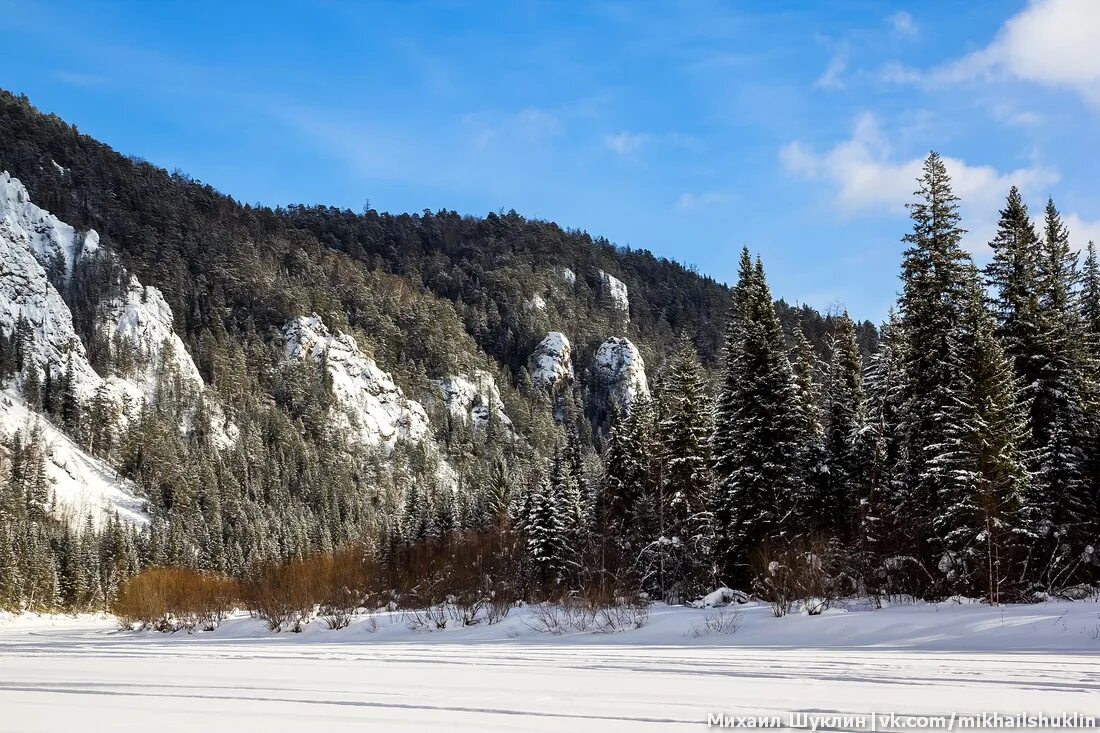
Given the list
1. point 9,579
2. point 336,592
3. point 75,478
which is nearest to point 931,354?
point 336,592

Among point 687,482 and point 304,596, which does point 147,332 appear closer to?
point 304,596

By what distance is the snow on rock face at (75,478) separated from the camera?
10019 centimetres

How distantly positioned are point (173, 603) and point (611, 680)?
35.0m

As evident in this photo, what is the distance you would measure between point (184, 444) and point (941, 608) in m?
129

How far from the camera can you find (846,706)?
7.13 metres

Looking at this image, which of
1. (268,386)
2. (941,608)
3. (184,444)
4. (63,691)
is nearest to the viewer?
(63,691)

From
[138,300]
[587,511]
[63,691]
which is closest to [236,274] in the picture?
[138,300]

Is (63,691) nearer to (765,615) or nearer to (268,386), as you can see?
(765,615)

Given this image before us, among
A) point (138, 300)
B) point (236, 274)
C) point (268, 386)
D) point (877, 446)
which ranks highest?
point (236, 274)

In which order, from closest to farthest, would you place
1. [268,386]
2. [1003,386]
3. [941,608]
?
[941,608]
[1003,386]
[268,386]

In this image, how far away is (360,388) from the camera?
525 ft

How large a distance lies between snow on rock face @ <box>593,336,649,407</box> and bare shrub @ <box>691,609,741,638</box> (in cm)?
16801

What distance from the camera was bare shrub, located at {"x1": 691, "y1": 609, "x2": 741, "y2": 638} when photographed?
16.8 metres

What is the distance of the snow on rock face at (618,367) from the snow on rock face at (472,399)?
2983 centimetres
